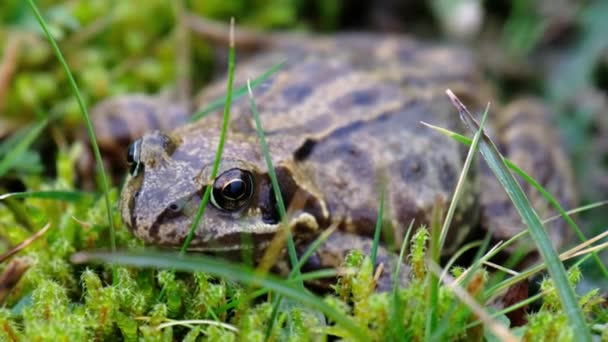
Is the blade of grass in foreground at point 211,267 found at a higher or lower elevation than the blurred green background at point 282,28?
higher

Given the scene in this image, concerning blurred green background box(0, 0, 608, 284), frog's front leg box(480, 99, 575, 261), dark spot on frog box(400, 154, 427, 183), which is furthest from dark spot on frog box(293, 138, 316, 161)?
blurred green background box(0, 0, 608, 284)

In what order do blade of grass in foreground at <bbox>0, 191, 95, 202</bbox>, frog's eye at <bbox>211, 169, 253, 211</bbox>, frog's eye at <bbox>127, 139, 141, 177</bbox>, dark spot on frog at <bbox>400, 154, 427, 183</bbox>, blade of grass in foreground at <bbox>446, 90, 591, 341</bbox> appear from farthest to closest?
dark spot on frog at <bbox>400, 154, 427, 183</bbox>
frog's eye at <bbox>127, 139, 141, 177</bbox>
frog's eye at <bbox>211, 169, 253, 211</bbox>
blade of grass in foreground at <bbox>0, 191, 95, 202</bbox>
blade of grass in foreground at <bbox>446, 90, 591, 341</bbox>

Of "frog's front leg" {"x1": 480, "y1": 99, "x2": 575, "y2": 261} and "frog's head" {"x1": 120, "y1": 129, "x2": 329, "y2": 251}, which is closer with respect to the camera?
"frog's head" {"x1": 120, "y1": 129, "x2": 329, "y2": 251}

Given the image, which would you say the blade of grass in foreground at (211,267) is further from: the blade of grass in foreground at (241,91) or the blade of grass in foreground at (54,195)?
the blade of grass in foreground at (241,91)

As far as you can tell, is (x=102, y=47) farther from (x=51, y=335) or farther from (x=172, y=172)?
(x=51, y=335)

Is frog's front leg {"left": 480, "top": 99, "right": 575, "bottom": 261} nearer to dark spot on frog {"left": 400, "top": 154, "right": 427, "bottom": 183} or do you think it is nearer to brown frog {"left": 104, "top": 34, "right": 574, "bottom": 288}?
brown frog {"left": 104, "top": 34, "right": 574, "bottom": 288}

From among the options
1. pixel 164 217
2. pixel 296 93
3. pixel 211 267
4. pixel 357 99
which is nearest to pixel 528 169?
pixel 357 99

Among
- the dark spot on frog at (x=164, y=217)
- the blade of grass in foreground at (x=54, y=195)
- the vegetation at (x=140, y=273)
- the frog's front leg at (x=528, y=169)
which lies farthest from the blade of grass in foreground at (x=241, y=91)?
the frog's front leg at (x=528, y=169)
